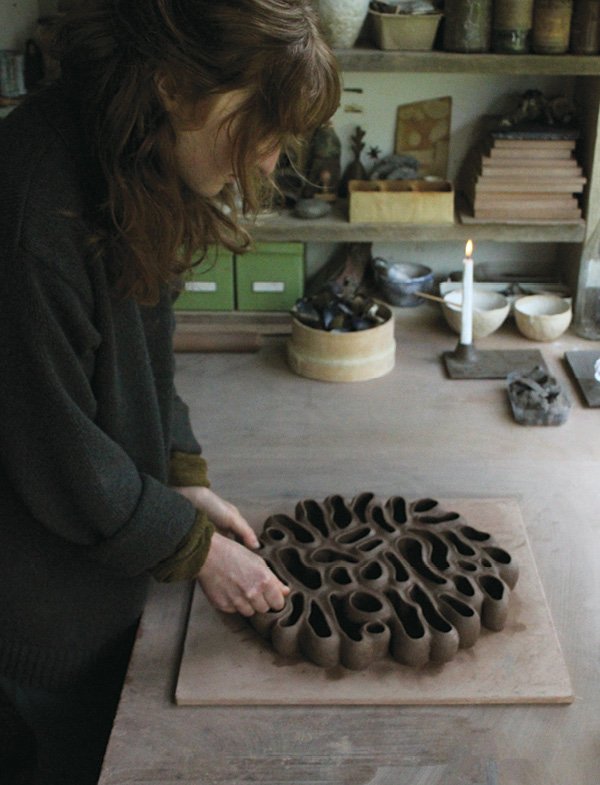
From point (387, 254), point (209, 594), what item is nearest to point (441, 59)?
point (387, 254)

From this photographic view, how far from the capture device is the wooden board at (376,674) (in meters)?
1.03

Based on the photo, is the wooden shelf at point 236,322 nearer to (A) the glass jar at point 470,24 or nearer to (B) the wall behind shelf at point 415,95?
(B) the wall behind shelf at point 415,95

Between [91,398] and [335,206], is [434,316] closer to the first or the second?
[335,206]

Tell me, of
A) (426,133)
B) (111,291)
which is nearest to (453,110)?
(426,133)

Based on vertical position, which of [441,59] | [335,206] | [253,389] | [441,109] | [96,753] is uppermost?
[441,59]

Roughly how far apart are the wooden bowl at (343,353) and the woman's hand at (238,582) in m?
0.82

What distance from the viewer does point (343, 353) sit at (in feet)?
6.20

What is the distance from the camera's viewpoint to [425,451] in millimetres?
1622

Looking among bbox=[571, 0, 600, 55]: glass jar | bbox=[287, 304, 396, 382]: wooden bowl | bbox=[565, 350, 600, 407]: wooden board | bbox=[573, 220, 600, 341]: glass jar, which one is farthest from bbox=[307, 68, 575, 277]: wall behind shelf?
bbox=[287, 304, 396, 382]: wooden bowl

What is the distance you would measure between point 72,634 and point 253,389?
0.84 m

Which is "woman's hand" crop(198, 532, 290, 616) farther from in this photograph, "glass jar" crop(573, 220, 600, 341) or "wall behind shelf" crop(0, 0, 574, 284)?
"wall behind shelf" crop(0, 0, 574, 284)

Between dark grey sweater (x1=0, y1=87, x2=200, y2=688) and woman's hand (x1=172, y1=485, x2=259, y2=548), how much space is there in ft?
0.32

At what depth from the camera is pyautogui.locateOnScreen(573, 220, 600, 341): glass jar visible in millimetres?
2084

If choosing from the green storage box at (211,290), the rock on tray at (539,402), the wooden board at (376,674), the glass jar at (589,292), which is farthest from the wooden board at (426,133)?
the wooden board at (376,674)
